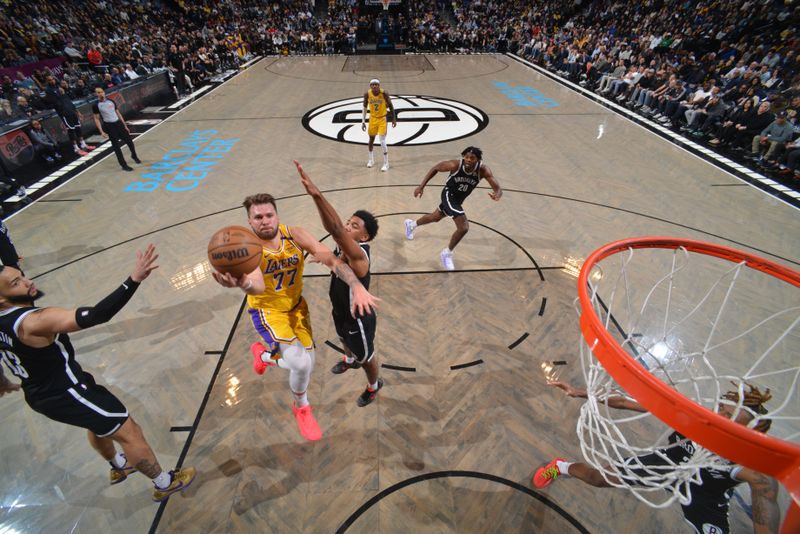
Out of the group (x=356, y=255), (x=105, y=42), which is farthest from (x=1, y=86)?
(x=356, y=255)

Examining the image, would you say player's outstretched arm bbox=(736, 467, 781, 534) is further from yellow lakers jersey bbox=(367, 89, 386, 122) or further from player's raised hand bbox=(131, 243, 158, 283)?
yellow lakers jersey bbox=(367, 89, 386, 122)

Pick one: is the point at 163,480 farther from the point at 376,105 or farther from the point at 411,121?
the point at 411,121

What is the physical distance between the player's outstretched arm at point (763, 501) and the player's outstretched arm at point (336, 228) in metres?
2.40

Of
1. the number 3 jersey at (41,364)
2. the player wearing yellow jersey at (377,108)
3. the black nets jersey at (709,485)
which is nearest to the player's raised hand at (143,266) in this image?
the number 3 jersey at (41,364)

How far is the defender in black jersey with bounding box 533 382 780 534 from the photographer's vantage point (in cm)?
198

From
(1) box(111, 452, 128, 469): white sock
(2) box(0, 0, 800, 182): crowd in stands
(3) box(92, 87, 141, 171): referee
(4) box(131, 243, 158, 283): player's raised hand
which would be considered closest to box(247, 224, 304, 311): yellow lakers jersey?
(4) box(131, 243, 158, 283): player's raised hand

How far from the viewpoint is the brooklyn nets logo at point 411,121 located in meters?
9.90

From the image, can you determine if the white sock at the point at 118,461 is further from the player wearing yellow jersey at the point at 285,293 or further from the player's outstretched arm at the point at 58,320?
the player wearing yellow jersey at the point at 285,293

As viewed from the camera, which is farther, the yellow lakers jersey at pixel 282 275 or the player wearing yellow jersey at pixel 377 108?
the player wearing yellow jersey at pixel 377 108

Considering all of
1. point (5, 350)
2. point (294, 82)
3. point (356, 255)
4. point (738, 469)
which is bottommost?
point (294, 82)

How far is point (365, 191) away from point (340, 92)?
26.8ft

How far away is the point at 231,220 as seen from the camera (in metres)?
6.48

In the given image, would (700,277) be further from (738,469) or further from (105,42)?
(105,42)

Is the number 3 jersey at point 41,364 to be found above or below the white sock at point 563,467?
above
